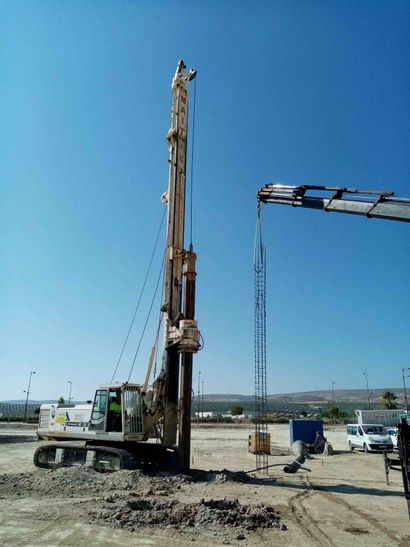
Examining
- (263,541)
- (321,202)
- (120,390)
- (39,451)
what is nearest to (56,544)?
(263,541)

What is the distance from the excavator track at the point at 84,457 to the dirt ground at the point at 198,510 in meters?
0.78

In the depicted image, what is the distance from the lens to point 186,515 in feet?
31.2

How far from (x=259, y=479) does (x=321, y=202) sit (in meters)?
9.59

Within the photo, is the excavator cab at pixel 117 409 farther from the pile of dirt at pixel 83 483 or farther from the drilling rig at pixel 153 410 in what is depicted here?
A: the pile of dirt at pixel 83 483

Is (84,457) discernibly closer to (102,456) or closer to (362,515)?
(102,456)

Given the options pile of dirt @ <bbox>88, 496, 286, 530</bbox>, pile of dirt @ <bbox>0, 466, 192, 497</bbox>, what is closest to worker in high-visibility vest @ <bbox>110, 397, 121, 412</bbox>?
Result: pile of dirt @ <bbox>0, 466, 192, 497</bbox>

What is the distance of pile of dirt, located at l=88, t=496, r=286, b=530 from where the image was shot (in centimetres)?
915

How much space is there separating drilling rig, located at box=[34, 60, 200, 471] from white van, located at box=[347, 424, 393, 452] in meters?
16.6

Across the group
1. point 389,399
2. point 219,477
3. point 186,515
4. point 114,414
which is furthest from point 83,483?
point 389,399

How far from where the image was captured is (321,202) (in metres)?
14.7

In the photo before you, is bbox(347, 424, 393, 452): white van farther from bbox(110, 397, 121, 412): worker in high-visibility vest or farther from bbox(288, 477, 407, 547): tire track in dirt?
bbox(110, 397, 121, 412): worker in high-visibility vest

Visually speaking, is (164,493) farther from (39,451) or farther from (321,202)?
(321,202)

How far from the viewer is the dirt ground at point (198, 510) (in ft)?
27.9

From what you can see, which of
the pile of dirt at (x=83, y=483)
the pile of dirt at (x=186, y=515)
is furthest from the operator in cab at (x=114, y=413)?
the pile of dirt at (x=186, y=515)
